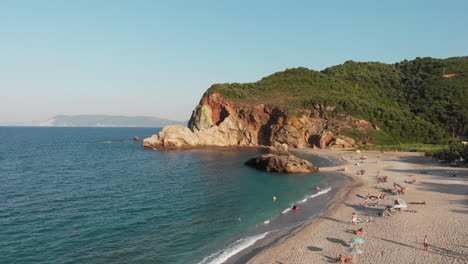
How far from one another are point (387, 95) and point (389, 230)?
111548mm

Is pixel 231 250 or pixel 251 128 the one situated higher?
pixel 251 128

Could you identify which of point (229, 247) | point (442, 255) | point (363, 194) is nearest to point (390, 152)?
point (363, 194)

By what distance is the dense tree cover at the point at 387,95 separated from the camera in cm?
9462

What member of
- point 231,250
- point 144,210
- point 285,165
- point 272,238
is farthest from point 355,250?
point 285,165

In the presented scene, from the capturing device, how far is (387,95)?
398 ft

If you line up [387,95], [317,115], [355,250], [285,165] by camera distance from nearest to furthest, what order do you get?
[355,250] < [285,165] < [317,115] < [387,95]

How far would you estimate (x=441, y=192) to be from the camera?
3769 cm

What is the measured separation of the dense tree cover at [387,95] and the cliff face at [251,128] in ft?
12.9

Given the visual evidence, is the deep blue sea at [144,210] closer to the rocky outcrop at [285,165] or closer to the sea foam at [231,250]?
the sea foam at [231,250]

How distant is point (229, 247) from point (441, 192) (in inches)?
1237

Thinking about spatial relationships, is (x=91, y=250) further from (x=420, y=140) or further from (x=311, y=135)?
(x=420, y=140)

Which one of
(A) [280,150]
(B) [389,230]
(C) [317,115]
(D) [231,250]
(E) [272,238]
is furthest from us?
(C) [317,115]

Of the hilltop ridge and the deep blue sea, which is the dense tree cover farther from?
the deep blue sea

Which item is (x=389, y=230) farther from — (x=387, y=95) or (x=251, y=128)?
(x=387, y=95)
